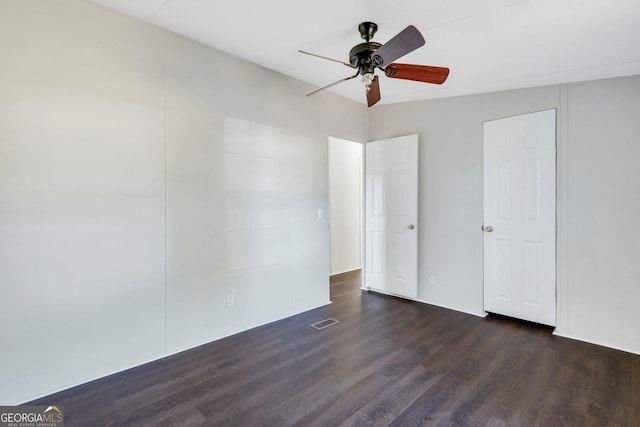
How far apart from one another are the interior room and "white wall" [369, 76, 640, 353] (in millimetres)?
15

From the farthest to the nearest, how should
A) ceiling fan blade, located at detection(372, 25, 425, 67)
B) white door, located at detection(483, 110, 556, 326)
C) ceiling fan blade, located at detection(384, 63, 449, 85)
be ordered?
white door, located at detection(483, 110, 556, 326)
ceiling fan blade, located at detection(384, 63, 449, 85)
ceiling fan blade, located at detection(372, 25, 425, 67)

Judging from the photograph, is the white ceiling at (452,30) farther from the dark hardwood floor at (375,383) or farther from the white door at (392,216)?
the dark hardwood floor at (375,383)

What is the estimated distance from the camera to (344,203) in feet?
19.0

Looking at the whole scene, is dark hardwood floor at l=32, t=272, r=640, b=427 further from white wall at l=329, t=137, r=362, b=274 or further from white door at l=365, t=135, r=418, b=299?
white wall at l=329, t=137, r=362, b=274

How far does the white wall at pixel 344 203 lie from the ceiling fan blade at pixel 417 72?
314 centimetres

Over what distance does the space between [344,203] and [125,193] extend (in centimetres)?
394

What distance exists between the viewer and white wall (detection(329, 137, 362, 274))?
5.57 m

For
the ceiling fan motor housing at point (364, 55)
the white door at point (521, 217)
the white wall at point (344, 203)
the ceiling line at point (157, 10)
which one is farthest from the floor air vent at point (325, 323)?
the ceiling line at point (157, 10)

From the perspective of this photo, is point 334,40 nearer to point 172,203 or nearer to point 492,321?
point 172,203

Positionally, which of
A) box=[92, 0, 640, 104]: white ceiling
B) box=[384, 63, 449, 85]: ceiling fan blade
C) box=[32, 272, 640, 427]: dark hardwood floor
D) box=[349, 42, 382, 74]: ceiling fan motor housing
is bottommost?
box=[32, 272, 640, 427]: dark hardwood floor

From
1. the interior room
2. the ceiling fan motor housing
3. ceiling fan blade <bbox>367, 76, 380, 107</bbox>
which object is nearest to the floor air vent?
the interior room

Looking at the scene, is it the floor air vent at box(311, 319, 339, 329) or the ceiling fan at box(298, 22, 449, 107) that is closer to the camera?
the ceiling fan at box(298, 22, 449, 107)

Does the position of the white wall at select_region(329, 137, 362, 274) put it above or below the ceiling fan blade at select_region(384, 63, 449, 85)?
below

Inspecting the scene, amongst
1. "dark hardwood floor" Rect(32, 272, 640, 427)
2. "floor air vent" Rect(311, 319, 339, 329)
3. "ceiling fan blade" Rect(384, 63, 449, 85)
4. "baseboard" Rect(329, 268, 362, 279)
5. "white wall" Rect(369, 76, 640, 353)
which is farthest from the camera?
"baseboard" Rect(329, 268, 362, 279)
